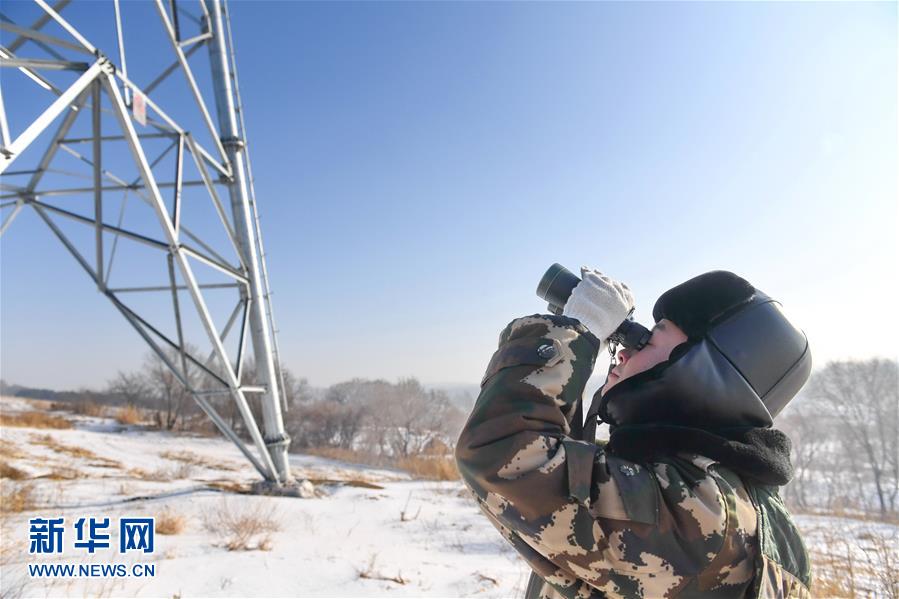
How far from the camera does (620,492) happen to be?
39.0 inches

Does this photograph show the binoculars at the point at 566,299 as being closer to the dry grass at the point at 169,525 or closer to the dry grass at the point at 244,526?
the dry grass at the point at 244,526

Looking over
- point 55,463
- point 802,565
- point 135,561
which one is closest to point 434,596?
point 135,561

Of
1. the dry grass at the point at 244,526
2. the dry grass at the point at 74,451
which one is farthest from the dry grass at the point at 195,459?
the dry grass at the point at 244,526

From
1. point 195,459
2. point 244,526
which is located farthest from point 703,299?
point 195,459

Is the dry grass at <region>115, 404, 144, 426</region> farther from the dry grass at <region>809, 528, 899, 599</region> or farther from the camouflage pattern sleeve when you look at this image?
the camouflage pattern sleeve

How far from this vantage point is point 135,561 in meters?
3.39

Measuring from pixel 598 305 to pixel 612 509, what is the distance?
20.7 inches

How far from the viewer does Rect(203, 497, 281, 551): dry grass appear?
4.02 meters

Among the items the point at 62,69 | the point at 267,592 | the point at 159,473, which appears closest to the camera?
the point at 267,592

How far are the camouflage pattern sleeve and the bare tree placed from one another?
146ft

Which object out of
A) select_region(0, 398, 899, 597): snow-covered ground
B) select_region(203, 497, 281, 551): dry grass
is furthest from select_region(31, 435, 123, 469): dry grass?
select_region(203, 497, 281, 551): dry grass

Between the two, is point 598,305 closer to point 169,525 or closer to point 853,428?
point 169,525

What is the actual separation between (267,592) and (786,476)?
3.24 meters

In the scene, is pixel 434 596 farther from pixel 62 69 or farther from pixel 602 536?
pixel 62 69
